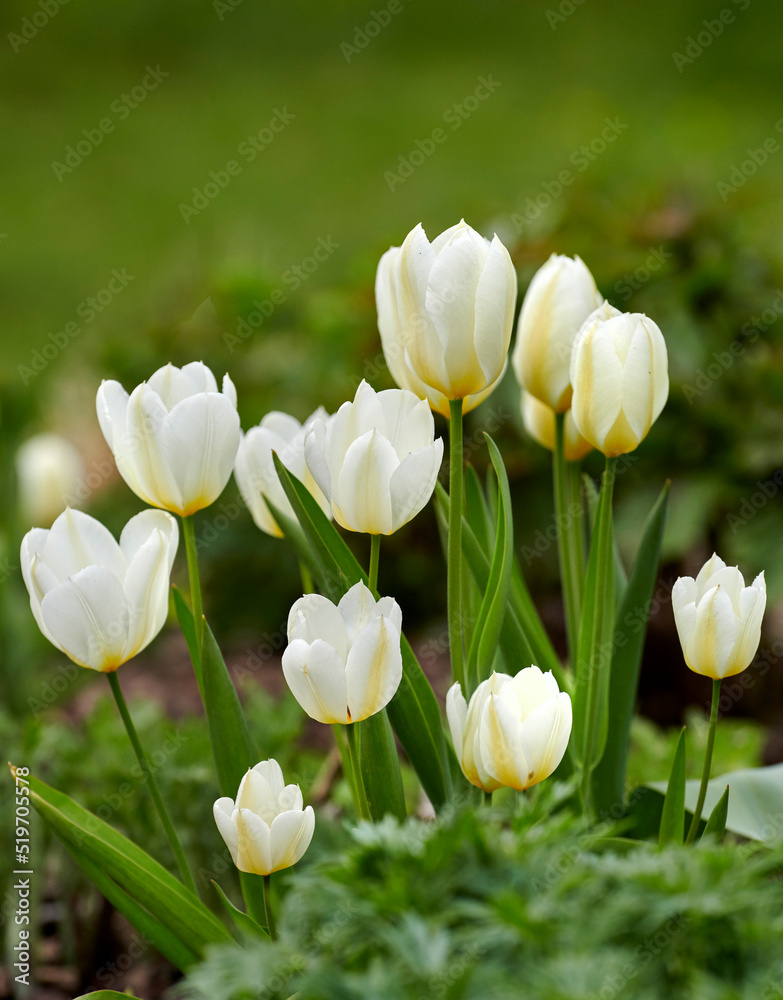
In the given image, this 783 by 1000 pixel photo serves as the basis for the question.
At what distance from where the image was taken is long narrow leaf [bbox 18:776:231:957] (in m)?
1.05

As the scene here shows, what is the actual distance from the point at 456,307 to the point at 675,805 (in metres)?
0.58

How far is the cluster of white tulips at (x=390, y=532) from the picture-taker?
38.3 inches

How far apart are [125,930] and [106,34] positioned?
410 inches

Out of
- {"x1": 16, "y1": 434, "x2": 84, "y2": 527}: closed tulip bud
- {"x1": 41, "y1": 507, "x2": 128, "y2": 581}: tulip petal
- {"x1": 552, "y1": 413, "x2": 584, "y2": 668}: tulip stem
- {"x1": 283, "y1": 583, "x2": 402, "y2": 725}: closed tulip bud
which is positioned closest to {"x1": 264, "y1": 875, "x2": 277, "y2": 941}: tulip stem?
{"x1": 283, "y1": 583, "x2": 402, "y2": 725}: closed tulip bud

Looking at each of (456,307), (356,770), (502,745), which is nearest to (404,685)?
(356,770)

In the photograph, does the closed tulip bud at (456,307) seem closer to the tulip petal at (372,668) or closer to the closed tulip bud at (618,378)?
the closed tulip bud at (618,378)

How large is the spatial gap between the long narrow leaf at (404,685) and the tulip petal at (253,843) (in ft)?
0.68

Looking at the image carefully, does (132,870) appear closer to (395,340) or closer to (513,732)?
(513,732)

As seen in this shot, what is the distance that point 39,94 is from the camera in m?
9.37

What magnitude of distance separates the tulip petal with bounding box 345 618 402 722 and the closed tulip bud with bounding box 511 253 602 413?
16.2 inches

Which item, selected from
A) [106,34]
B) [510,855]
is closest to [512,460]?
[510,855]

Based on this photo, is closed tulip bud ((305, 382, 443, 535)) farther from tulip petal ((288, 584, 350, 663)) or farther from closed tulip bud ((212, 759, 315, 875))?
closed tulip bud ((212, 759, 315, 875))

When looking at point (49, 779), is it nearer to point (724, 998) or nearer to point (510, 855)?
point (510, 855)

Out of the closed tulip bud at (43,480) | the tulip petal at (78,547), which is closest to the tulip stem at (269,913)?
the tulip petal at (78,547)
